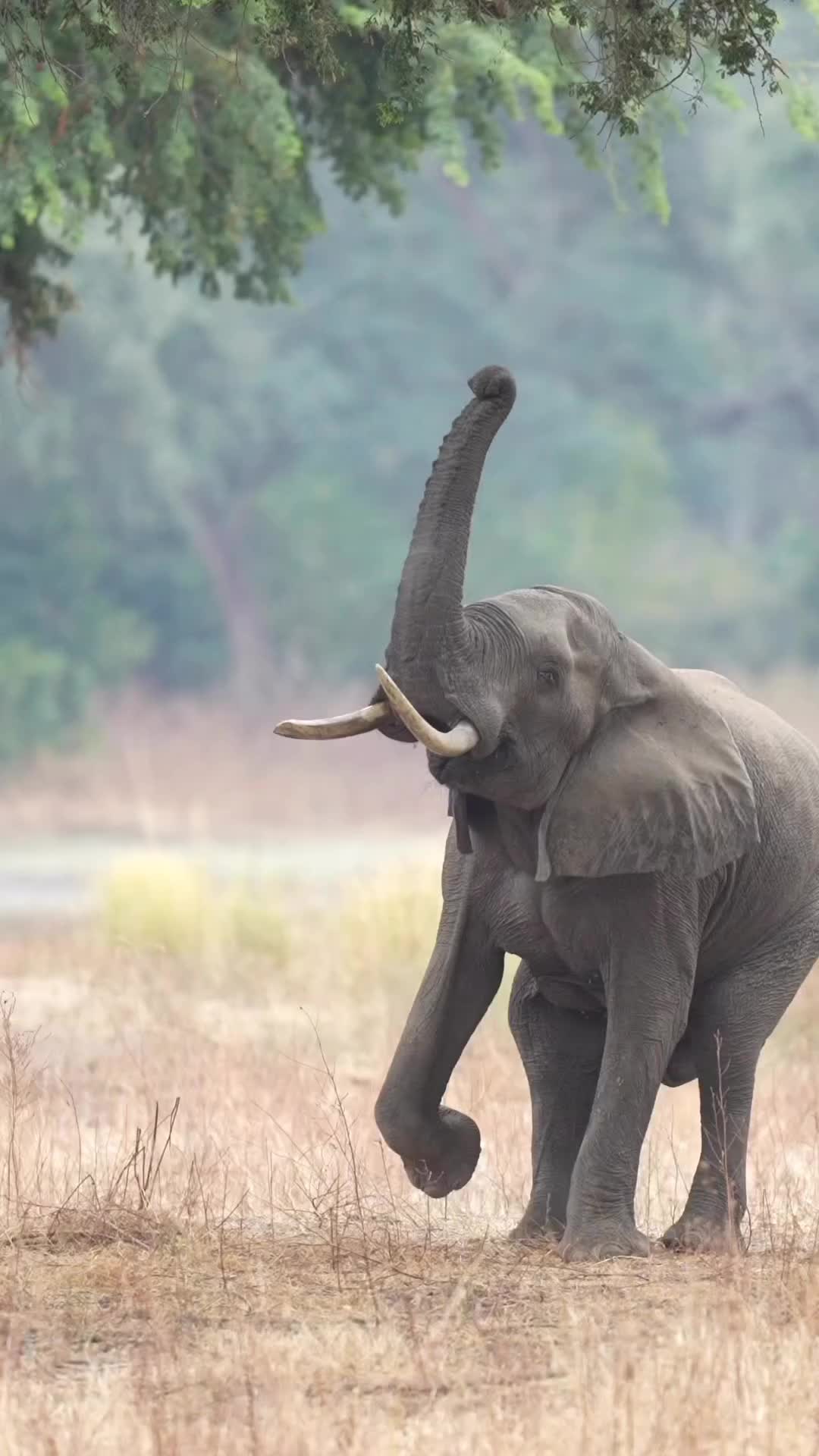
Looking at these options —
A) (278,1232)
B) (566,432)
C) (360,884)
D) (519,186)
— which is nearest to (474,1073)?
(278,1232)

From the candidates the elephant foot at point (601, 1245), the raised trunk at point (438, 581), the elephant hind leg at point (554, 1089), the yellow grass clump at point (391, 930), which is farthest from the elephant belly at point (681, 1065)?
the yellow grass clump at point (391, 930)

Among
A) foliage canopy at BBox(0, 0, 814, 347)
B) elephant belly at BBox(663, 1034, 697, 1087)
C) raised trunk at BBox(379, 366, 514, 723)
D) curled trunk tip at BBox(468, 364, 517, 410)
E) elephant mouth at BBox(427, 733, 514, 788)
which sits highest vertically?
foliage canopy at BBox(0, 0, 814, 347)

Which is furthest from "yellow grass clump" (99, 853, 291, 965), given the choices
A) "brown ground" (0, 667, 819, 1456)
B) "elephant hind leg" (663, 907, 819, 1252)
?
"elephant hind leg" (663, 907, 819, 1252)

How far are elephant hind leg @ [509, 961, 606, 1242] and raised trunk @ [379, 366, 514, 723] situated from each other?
171 centimetres

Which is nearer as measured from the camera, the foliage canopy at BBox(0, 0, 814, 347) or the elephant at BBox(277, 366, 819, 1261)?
the elephant at BBox(277, 366, 819, 1261)

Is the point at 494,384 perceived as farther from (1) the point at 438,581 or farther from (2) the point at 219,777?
(2) the point at 219,777

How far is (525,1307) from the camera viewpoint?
711cm

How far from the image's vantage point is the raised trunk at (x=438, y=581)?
710cm

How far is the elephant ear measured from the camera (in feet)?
25.3

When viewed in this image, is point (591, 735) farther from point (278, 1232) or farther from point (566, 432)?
point (566, 432)

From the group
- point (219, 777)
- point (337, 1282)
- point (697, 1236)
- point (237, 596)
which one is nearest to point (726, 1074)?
point (697, 1236)

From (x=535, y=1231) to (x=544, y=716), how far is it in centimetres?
194

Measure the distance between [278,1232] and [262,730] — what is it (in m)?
45.7

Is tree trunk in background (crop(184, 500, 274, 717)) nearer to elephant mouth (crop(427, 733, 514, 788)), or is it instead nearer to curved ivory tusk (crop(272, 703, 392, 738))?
elephant mouth (crop(427, 733, 514, 788))
